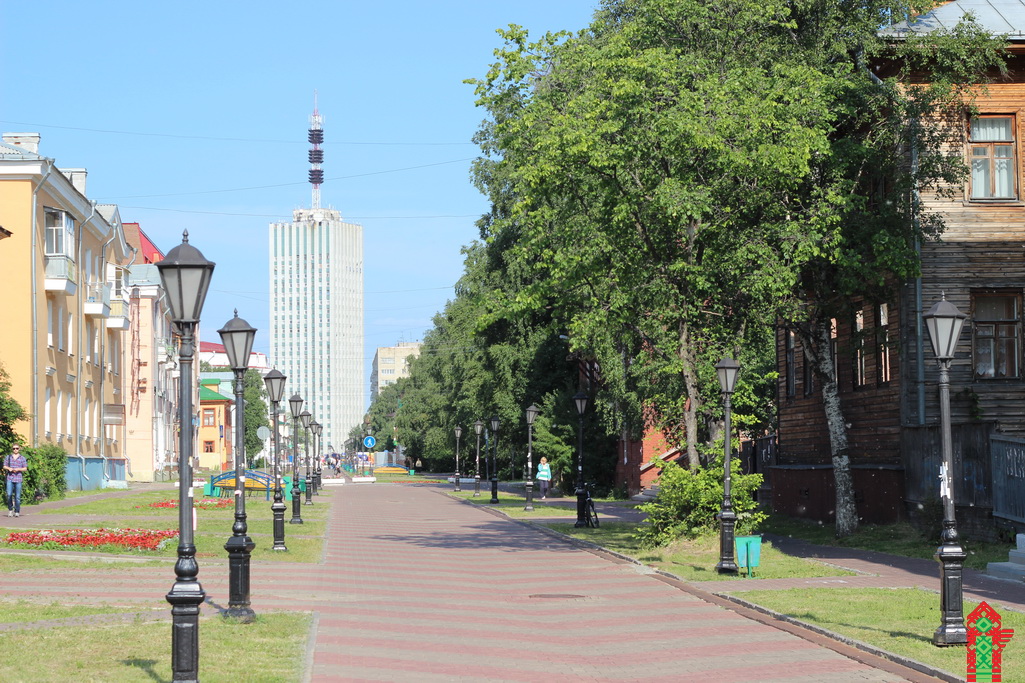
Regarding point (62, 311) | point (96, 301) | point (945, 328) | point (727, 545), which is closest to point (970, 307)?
point (727, 545)

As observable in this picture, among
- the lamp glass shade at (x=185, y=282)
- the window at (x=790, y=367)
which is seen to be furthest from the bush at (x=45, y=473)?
the lamp glass shade at (x=185, y=282)

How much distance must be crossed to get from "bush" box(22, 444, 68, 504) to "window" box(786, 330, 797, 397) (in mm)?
22860

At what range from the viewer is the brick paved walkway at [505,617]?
11.5 meters

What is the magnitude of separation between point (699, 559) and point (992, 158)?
11898 mm

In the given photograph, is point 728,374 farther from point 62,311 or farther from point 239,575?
point 62,311

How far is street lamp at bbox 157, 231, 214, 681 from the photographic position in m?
9.45

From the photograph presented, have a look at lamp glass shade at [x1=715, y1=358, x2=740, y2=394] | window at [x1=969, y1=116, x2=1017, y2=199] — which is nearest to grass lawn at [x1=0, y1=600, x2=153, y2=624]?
lamp glass shade at [x1=715, y1=358, x2=740, y2=394]

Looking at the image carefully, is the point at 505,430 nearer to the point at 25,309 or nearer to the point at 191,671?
the point at 25,309

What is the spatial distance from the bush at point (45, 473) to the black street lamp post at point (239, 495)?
21.5 metres

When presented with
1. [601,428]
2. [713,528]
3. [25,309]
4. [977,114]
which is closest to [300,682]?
[713,528]

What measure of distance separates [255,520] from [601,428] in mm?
21500

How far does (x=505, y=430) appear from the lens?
2333 inches

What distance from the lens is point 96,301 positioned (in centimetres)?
5428

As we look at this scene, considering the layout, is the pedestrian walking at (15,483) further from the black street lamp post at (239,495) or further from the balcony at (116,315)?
the balcony at (116,315)
